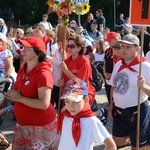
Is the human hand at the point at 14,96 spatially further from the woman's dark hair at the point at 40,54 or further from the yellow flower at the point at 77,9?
the yellow flower at the point at 77,9

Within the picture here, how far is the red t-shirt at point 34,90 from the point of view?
377 cm

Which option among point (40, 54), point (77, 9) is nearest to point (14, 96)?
point (40, 54)

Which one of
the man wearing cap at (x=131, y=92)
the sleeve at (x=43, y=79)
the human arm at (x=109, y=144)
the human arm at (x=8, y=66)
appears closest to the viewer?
A: the human arm at (x=109, y=144)

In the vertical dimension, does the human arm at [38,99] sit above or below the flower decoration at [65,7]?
below

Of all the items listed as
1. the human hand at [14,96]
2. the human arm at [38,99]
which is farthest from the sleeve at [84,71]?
the human hand at [14,96]

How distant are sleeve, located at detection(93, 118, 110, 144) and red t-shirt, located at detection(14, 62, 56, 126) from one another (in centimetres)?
82

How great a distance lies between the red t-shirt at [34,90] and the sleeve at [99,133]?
32.4 inches

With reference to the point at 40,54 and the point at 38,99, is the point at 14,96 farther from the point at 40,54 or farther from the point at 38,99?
the point at 40,54

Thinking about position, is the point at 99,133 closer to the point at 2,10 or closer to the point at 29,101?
the point at 29,101

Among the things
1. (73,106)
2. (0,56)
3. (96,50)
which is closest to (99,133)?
(73,106)

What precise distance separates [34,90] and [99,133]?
3.31ft

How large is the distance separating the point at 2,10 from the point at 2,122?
91.7ft

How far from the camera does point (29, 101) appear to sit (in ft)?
12.3

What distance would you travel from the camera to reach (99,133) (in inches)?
121
